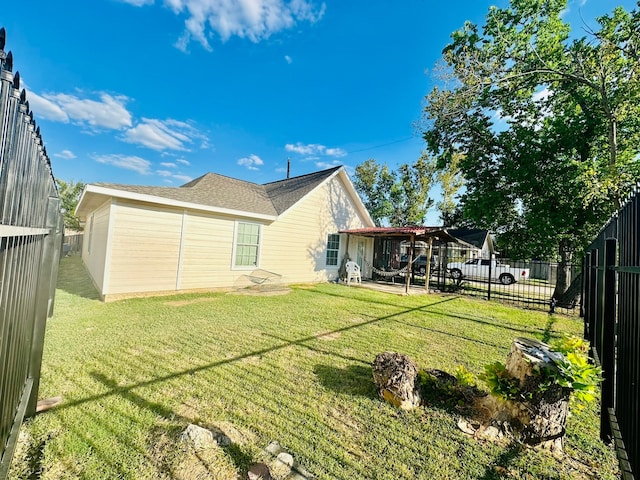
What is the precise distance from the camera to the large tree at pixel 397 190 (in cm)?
2227

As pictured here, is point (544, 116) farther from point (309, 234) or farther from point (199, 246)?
point (199, 246)

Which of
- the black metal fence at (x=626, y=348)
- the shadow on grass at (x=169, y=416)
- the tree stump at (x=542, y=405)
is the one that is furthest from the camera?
the tree stump at (x=542, y=405)

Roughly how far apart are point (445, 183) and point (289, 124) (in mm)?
13286

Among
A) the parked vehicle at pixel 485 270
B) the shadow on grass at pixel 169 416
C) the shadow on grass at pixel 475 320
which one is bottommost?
the shadow on grass at pixel 169 416

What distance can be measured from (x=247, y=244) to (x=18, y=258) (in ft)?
25.9

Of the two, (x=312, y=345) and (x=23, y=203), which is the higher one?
(x=23, y=203)

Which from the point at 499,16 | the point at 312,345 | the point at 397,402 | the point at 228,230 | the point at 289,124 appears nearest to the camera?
the point at 397,402

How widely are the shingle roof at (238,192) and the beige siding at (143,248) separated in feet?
1.81

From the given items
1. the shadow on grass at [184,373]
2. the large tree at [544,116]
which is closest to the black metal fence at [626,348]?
the shadow on grass at [184,373]

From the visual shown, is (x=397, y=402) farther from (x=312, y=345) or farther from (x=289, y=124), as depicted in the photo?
(x=289, y=124)

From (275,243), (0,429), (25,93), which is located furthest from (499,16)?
(0,429)

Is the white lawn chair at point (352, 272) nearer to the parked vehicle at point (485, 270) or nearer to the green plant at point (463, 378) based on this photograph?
the parked vehicle at point (485, 270)

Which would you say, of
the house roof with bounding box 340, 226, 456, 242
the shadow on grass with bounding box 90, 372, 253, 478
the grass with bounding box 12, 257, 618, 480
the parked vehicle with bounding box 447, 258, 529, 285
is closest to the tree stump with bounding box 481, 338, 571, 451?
the grass with bounding box 12, 257, 618, 480

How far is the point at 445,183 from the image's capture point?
22.2 m
